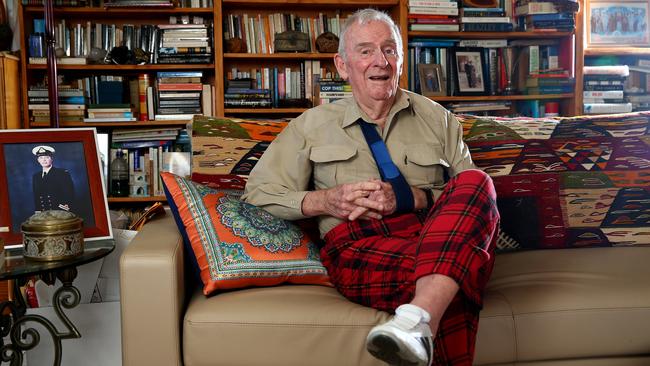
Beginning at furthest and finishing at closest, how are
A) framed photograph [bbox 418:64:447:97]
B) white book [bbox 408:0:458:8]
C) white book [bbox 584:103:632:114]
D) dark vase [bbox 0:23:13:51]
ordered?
white book [bbox 584:103:632:114], framed photograph [bbox 418:64:447:97], white book [bbox 408:0:458:8], dark vase [bbox 0:23:13:51]

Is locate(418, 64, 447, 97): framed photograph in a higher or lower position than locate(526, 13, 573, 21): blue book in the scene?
lower

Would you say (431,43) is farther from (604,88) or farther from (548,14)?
(604,88)

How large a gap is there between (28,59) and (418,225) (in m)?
2.72

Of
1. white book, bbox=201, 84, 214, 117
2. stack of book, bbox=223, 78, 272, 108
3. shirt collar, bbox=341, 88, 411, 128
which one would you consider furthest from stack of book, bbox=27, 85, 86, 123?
shirt collar, bbox=341, 88, 411, 128

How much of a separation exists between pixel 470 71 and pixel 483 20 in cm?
29

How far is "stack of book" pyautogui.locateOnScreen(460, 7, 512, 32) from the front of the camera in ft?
13.8

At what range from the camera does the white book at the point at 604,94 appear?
14.5 feet

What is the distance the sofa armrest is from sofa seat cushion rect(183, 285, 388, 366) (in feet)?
0.12

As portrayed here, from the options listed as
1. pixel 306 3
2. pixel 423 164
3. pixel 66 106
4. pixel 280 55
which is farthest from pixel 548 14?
pixel 66 106

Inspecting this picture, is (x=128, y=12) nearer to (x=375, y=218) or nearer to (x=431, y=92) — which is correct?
(x=431, y=92)

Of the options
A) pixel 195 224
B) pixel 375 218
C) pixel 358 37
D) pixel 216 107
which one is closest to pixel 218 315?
pixel 195 224

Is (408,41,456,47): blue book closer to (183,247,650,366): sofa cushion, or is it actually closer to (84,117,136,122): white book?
(84,117,136,122): white book

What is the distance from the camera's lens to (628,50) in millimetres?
4414

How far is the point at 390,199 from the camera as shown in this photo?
1.93 m
